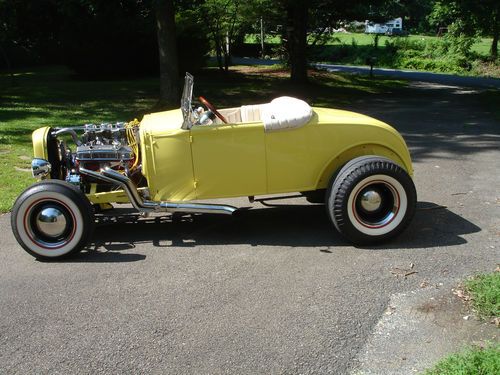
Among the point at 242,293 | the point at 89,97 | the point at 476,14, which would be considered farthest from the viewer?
the point at 476,14

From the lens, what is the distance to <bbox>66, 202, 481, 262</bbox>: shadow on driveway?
495 cm

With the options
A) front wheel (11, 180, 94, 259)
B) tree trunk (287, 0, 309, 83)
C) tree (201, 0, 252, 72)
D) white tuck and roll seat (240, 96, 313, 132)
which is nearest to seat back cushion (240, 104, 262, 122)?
white tuck and roll seat (240, 96, 313, 132)

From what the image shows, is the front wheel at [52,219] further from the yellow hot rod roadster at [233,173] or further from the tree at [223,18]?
the tree at [223,18]

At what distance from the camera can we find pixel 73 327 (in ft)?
12.0

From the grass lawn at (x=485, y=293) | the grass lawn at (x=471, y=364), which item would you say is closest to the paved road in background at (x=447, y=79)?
the grass lawn at (x=485, y=293)

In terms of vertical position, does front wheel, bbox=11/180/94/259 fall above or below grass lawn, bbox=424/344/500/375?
above

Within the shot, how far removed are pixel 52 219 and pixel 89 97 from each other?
38.4 ft

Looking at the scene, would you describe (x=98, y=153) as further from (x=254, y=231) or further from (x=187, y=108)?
(x=254, y=231)

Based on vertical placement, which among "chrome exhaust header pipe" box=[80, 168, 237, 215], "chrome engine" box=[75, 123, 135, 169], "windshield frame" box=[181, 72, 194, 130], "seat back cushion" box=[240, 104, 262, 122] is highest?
"windshield frame" box=[181, 72, 194, 130]

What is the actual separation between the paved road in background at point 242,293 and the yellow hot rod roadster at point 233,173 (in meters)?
0.31

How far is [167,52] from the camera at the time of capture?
12.9 meters

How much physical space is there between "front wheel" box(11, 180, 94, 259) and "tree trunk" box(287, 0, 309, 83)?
548 inches

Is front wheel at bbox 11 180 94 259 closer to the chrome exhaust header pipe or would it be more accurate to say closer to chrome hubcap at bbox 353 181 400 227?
the chrome exhaust header pipe

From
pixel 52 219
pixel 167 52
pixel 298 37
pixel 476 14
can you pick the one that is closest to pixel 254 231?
pixel 52 219
